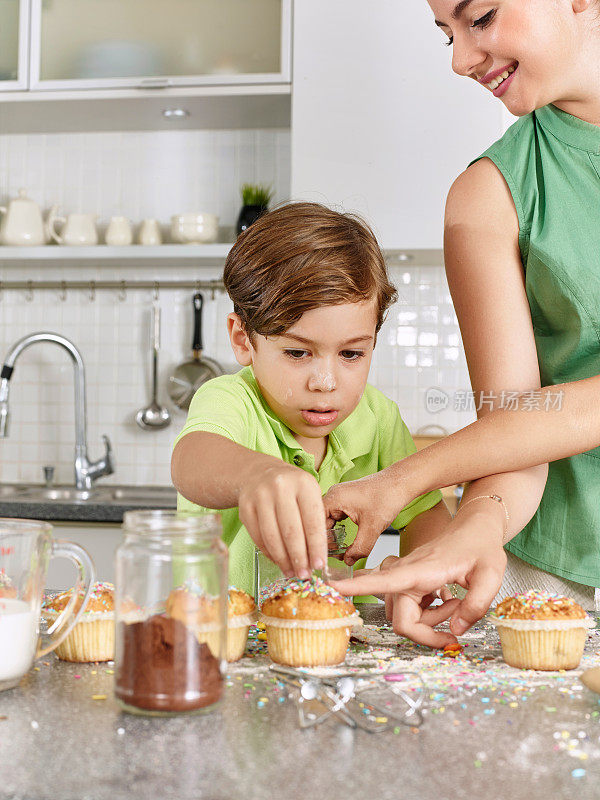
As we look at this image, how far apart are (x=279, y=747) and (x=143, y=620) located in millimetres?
158

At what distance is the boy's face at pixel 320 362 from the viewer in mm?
1124

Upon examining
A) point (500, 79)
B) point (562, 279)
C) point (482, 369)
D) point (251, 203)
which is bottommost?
point (482, 369)

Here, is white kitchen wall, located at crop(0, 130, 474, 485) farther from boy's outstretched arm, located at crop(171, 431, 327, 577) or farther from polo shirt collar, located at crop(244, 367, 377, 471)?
boy's outstretched arm, located at crop(171, 431, 327, 577)

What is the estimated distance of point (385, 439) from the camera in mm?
1390

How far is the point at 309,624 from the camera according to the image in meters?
0.81

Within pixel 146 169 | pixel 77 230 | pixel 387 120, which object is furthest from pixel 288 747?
pixel 146 169

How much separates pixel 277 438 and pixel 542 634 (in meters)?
0.54

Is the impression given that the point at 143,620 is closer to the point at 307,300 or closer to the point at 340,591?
the point at 340,591

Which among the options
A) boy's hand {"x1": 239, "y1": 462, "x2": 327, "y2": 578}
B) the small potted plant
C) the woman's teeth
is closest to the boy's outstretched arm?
boy's hand {"x1": 239, "y1": 462, "x2": 327, "y2": 578}

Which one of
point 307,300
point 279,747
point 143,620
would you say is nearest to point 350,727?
point 279,747

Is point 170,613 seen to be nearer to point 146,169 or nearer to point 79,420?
point 79,420

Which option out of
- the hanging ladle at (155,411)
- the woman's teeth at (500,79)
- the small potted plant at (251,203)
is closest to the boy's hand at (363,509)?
the woman's teeth at (500,79)

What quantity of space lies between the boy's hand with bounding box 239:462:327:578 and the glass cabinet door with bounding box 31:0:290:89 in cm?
212

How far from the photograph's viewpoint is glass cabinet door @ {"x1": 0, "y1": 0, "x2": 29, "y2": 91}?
8.87 feet
